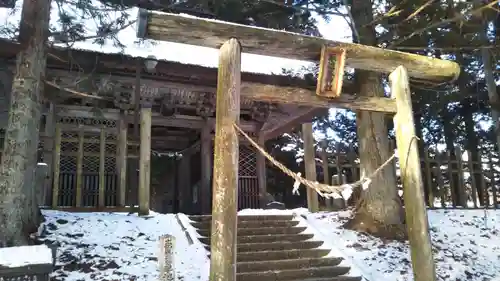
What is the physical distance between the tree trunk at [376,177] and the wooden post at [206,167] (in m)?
4.71

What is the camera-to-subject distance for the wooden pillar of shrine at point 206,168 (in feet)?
39.3

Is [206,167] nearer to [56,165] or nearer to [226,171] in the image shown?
[56,165]

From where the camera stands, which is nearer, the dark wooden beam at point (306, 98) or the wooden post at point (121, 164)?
the dark wooden beam at point (306, 98)

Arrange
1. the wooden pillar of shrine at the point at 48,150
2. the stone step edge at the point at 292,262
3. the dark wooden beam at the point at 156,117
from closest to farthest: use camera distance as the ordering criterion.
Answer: the stone step edge at the point at 292,262 → the wooden pillar of shrine at the point at 48,150 → the dark wooden beam at the point at 156,117

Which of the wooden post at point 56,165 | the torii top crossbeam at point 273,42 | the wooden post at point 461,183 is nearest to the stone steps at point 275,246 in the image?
the wooden post at point 56,165

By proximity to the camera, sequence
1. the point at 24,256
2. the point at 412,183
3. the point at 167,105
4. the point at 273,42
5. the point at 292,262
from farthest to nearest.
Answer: the point at 167,105, the point at 292,262, the point at 412,183, the point at 273,42, the point at 24,256

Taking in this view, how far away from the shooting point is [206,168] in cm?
1220

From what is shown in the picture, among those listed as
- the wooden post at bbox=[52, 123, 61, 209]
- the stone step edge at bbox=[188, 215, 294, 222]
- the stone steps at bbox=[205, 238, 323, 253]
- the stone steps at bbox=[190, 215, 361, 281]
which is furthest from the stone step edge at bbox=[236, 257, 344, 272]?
the wooden post at bbox=[52, 123, 61, 209]

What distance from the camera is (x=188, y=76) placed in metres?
11.0

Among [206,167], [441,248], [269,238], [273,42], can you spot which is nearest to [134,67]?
[206,167]

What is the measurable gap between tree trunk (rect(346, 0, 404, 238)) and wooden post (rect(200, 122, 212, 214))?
4.71 m

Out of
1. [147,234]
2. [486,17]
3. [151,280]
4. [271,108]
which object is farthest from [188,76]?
[486,17]

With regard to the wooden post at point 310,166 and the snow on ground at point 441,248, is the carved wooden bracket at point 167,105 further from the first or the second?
the snow on ground at point 441,248

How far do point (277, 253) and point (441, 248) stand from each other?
3602 mm
